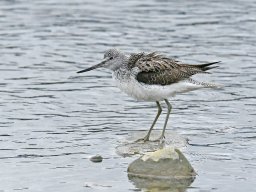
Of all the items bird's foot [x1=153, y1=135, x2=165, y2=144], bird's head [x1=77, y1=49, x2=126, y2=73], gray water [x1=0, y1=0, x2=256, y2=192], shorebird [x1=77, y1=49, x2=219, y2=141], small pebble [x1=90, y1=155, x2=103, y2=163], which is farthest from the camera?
bird's head [x1=77, y1=49, x2=126, y2=73]

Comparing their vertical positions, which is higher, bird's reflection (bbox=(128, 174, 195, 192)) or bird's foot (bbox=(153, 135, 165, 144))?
bird's reflection (bbox=(128, 174, 195, 192))

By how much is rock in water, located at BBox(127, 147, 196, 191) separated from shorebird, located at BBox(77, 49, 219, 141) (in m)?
1.92

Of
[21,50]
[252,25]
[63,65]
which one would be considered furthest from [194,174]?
[252,25]

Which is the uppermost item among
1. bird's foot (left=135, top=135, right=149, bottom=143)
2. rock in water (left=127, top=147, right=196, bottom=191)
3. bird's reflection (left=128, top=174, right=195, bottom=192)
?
rock in water (left=127, top=147, right=196, bottom=191)

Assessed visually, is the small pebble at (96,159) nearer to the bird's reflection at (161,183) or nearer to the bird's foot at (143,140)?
the bird's reflection at (161,183)

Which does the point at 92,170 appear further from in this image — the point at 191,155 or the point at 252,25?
the point at 252,25

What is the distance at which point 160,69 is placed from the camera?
14398mm

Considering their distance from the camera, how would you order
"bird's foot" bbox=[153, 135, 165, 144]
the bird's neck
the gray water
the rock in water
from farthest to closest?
the bird's neck → "bird's foot" bbox=[153, 135, 165, 144] → the gray water → the rock in water

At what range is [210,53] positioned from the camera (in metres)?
21.5

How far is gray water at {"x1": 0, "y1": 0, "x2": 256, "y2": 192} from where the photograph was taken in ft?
42.1

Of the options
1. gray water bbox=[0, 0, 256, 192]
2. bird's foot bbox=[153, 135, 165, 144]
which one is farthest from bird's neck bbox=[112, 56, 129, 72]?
bird's foot bbox=[153, 135, 165, 144]

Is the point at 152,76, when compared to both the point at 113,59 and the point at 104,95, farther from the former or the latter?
the point at 104,95

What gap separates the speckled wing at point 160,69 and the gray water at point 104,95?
1.13 m

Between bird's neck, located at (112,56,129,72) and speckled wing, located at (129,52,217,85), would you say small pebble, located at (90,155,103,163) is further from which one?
bird's neck, located at (112,56,129,72)
